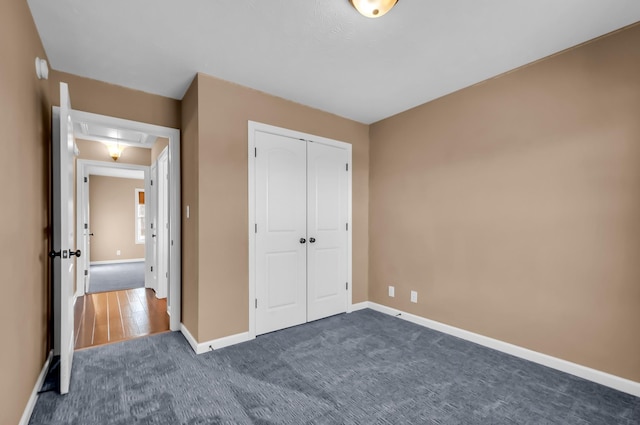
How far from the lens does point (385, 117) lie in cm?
378

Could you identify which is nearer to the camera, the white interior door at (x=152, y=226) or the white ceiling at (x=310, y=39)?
the white ceiling at (x=310, y=39)

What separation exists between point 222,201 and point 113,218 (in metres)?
7.09

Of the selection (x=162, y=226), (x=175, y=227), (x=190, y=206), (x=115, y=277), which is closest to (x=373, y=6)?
(x=190, y=206)

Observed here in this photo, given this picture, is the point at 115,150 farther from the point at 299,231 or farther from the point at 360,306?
the point at 360,306

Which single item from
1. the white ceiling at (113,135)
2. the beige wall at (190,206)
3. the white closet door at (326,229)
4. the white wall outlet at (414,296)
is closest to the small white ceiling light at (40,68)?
the beige wall at (190,206)

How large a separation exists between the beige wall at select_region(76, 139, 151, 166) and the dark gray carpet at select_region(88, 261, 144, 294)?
7.25ft

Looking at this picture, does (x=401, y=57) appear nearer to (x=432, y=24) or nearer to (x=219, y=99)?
(x=432, y=24)

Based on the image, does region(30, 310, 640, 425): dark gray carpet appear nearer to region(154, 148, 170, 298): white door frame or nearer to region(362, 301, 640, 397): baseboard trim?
region(362, 301, 640, 397): baseboard trim

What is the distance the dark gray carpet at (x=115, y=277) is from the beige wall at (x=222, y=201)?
10.5ft

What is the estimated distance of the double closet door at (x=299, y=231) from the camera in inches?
121

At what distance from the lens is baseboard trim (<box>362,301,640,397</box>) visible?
2.05 m

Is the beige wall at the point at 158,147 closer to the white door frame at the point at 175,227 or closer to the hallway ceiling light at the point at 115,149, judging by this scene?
the hallway ceiling light at the point at 115,149

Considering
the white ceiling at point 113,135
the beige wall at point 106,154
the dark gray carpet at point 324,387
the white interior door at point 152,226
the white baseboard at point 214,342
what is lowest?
the dark gray carpet at point 324,387

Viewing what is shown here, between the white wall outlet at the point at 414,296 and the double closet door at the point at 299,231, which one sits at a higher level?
the double closet door at the point at 299,231
